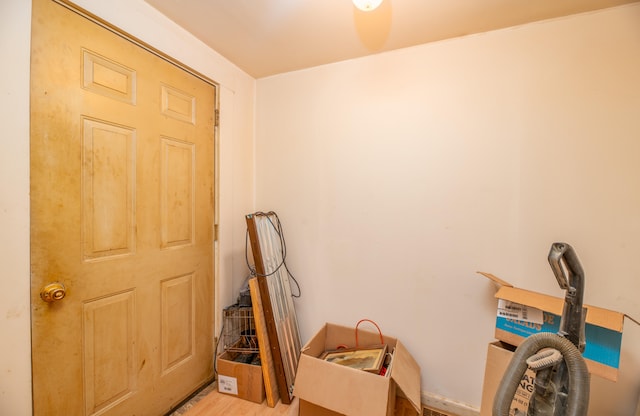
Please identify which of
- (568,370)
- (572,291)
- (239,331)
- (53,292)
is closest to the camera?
(568,370)

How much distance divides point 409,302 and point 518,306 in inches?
25.0

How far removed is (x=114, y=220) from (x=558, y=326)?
2.30 meters

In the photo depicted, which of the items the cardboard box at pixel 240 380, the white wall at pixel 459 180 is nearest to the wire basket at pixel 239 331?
the cardboard box at pixel 240 380

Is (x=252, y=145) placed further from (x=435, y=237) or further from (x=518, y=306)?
(x=518, y=306)

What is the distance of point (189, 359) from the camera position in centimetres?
175

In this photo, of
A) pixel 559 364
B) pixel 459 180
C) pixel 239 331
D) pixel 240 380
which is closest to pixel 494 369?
pixel 559 364

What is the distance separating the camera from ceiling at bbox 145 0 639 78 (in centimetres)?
138

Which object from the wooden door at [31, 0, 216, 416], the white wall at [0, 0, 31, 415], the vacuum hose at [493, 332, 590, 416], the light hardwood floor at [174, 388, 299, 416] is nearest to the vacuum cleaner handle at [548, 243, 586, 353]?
the vacuum hose at [493, 332, 590, 416]

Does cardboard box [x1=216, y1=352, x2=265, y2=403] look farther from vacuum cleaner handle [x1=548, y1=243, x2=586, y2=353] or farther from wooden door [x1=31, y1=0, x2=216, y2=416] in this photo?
vacuum cleaner handle [x1=548, y1=243, x2=586, y2=353]

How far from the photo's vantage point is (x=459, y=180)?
1665 mm

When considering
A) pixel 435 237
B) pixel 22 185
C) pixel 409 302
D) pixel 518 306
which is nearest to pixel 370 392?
pixel 409 302

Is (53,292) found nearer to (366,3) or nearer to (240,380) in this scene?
(240,380)

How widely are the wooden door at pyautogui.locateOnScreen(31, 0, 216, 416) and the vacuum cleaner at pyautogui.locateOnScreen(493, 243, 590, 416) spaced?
1734 millimetres

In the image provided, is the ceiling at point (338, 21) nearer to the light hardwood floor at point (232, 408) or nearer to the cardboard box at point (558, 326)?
the cardboard box at point (558, 326)
